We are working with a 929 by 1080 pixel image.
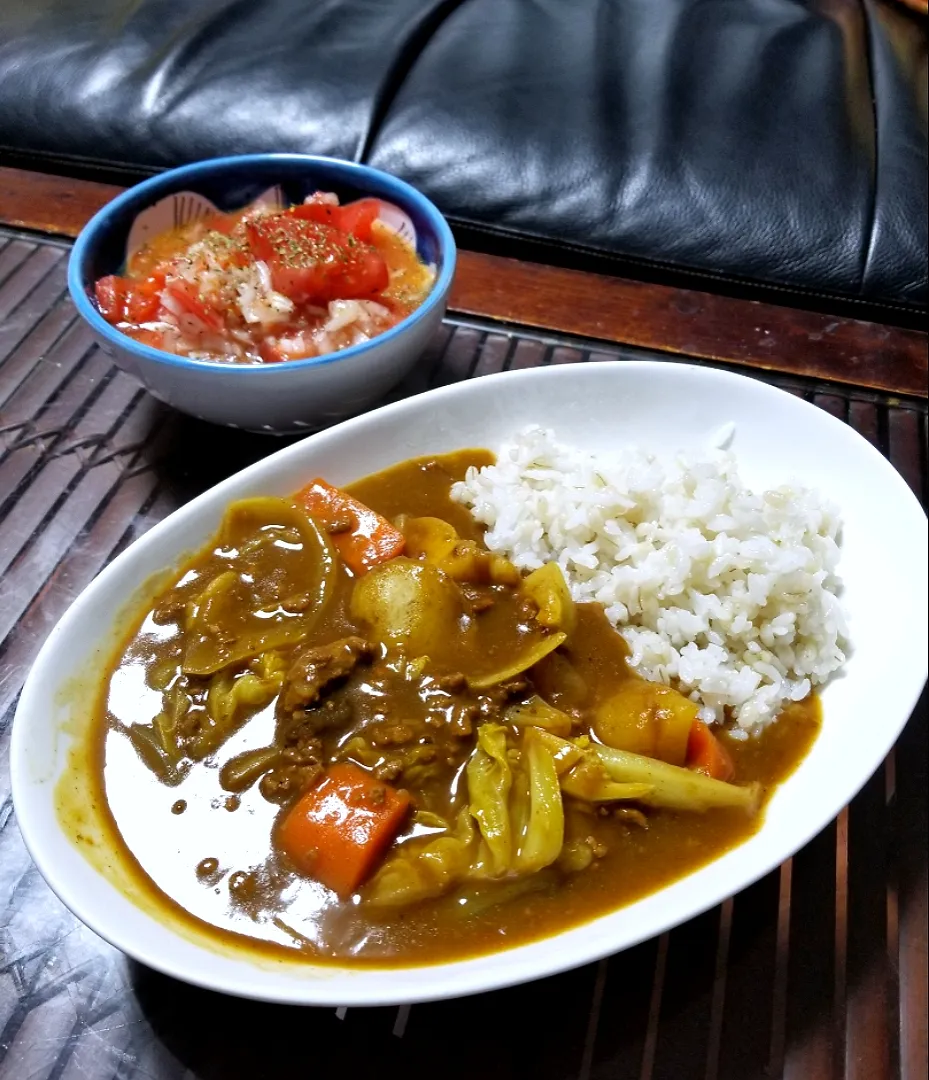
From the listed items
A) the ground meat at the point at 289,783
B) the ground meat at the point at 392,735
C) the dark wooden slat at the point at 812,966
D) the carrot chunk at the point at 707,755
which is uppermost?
the ground meat at the point at 289,783

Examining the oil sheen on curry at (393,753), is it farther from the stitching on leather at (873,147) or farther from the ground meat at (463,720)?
the stitching on leather at (873,147)

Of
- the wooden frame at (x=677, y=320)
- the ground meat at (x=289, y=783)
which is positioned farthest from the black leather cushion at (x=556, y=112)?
the ground meat at (x=289, y=783)

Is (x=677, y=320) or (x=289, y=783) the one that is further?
(x=677, y=320)

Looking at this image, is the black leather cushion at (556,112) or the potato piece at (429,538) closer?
the potato piece at (429,538)

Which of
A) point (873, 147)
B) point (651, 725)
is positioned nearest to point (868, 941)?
point (651, 725)

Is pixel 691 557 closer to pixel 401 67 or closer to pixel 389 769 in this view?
pixel 389 769

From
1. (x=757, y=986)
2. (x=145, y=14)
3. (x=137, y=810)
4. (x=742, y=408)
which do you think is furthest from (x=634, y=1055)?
(x=145, y=14)

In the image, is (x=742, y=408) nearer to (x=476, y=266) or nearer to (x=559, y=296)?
(x=559, y=296)
